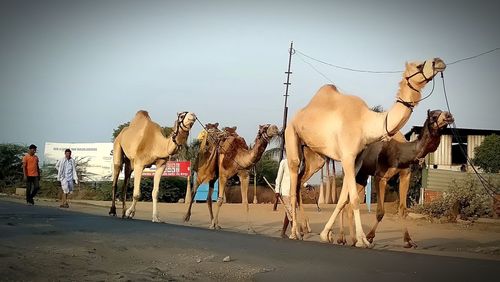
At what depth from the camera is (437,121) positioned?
Answer: 12281 millimetres

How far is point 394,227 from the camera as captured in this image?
1959 cm

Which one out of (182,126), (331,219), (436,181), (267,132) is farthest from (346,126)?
(436,181)

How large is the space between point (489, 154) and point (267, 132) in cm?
2923

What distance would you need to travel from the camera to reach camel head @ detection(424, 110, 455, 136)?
479 inches

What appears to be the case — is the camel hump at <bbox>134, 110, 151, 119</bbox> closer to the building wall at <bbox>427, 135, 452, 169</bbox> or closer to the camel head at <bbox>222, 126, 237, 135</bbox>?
the camel head at <bbox>222, 126, 237, 135</bbox>

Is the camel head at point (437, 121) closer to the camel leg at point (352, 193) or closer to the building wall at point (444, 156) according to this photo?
the camel leg at point (352, 193)

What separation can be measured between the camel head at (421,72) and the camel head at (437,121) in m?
2.33

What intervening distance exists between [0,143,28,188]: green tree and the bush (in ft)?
117

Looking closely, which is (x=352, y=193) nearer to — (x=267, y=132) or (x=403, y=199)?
(x=403, y=199)

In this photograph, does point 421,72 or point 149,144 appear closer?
point 421,72

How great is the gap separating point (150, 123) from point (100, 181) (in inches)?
1208

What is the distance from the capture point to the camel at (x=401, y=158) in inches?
485

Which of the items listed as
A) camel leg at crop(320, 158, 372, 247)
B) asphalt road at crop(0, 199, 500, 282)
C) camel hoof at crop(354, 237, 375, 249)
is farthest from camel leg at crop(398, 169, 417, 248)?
asphalt road at crop(0, 199, 500, 282)

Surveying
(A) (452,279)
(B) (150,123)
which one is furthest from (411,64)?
(B) (150,123)
